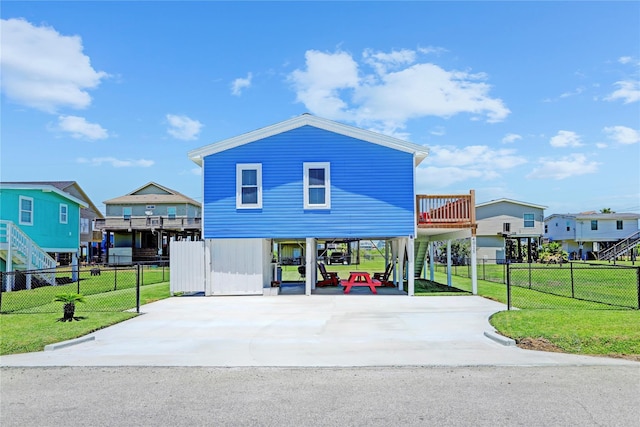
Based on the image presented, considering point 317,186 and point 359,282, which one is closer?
point 317,186

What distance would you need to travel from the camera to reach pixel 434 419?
15.5 feet

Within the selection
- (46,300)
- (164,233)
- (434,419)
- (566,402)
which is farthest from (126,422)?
(164,233)

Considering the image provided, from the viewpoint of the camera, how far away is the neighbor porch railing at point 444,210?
17.1m

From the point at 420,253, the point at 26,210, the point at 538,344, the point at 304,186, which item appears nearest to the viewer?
the point at 538,344

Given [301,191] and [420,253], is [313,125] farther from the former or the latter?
[420,253]

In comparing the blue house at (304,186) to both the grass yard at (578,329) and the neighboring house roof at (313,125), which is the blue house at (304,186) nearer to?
the neighboring house roof at (313,125)

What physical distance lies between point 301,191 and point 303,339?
352 inches

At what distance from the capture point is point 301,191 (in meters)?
17.4

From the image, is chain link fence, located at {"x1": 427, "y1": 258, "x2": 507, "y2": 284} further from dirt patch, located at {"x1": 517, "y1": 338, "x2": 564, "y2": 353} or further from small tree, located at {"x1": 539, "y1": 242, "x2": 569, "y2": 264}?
small tree, located at {"x1": 539, "y1": 242, "x2": 569, "y2": 264}

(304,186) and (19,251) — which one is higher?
(304,186)

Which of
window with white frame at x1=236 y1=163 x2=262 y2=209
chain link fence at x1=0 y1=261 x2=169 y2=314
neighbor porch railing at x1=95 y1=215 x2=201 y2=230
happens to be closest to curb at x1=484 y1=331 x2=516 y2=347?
chain link fence at x1=0 y1=261 x2=169 y2=314

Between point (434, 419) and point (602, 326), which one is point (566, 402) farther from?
point (602, 326)

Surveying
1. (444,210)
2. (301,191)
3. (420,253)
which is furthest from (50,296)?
(420,253)

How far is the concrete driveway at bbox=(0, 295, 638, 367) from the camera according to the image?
723 cm
